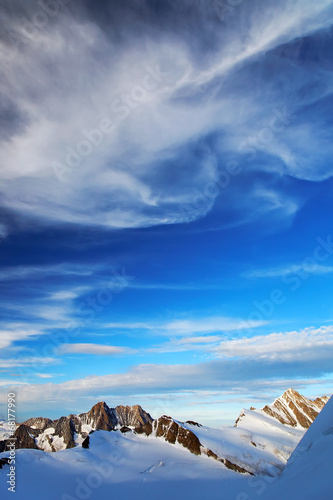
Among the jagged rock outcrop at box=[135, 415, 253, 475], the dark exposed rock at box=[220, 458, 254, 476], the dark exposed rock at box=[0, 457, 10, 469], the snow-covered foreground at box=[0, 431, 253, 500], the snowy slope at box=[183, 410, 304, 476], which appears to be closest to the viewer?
the dark exposed rock at box=[0, 457, 10, 469]

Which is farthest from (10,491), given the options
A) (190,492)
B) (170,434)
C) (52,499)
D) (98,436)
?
(170,434)

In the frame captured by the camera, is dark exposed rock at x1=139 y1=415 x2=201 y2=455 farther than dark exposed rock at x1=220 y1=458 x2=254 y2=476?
Yes

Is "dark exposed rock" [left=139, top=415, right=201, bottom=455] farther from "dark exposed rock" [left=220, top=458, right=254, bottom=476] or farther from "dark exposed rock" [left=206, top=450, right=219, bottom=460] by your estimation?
"dark exposed rock" [left=220, top=458, right=254, bottom=476]

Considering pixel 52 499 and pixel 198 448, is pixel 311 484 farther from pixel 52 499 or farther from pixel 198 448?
pixel 198 448

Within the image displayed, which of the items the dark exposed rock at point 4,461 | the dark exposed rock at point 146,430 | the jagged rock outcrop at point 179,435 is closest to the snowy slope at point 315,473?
the dark exposed rock at point 4,461

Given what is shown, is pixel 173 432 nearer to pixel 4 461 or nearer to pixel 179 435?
pixel 179 435

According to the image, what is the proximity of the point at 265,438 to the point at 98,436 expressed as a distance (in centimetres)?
11477

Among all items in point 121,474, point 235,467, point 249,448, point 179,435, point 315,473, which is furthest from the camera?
point 249,448

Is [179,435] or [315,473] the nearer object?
[315,473]

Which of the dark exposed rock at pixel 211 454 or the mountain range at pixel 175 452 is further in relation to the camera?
the dark exposed rock at pixel 211 454

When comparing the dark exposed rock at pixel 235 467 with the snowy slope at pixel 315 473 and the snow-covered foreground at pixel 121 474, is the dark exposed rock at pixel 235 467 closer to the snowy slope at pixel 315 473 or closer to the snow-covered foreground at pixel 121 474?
the snow-covered foreground at pixel 121 474

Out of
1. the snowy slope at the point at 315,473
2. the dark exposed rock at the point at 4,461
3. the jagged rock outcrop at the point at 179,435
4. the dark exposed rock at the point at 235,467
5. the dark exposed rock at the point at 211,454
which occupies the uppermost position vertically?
the snowy slope at the point at 315,473

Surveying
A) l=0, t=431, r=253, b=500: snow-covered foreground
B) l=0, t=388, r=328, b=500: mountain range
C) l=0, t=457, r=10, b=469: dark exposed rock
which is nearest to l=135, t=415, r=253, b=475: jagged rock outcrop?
l=0, t=388, r=328, b=500: mountain range

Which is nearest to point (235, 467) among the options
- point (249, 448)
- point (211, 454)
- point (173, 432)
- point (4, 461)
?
point (211, 454)
